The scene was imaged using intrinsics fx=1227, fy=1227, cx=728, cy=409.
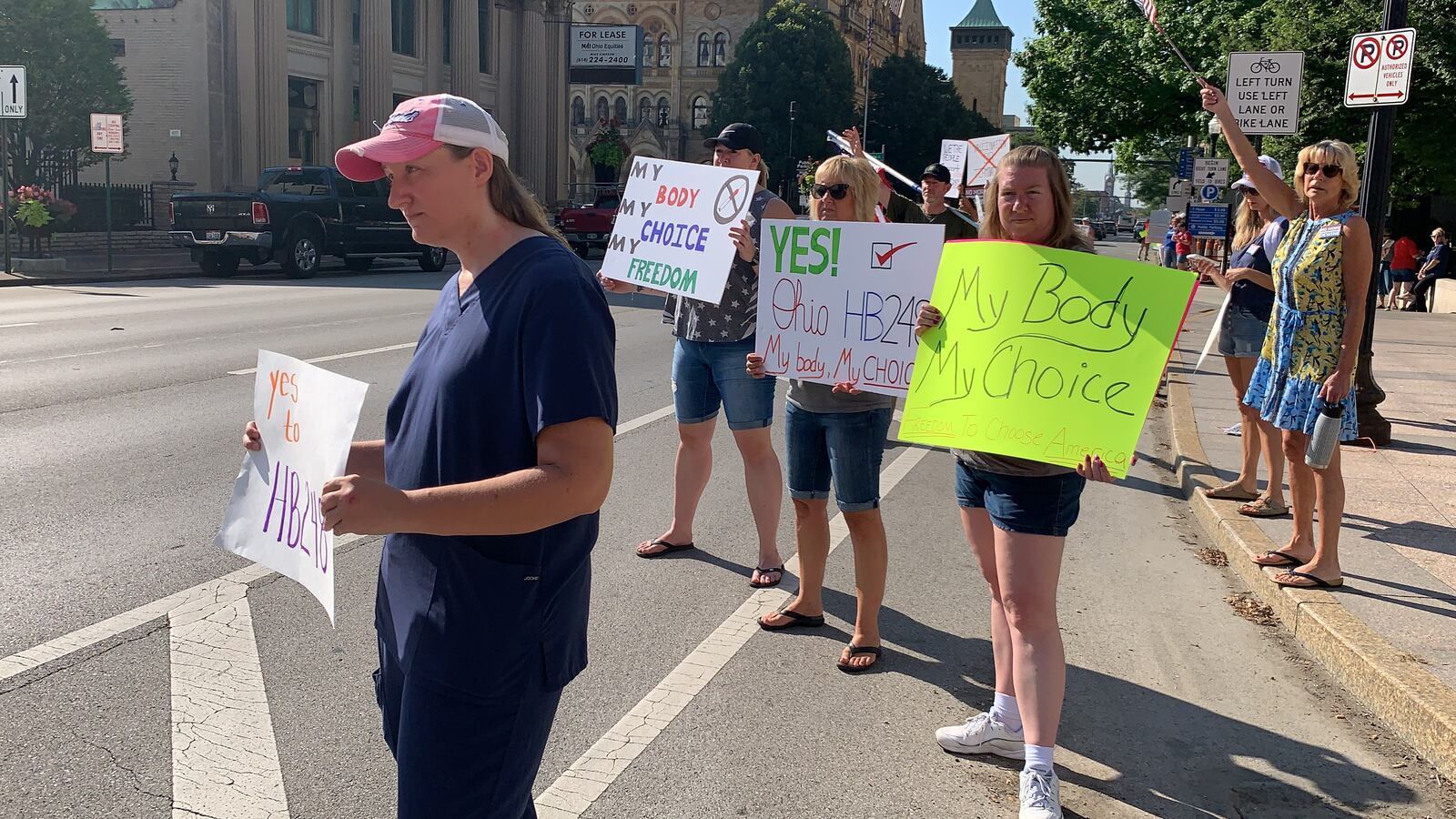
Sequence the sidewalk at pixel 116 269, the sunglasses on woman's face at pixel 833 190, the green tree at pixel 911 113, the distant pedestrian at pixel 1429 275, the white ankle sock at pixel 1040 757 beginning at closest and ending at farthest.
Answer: the white ankle sock at pixel 1040 757 < the sunglasses on woman's face at pixel 833 190 < the sidewalk at pixel 116 269 < the distant pedestrian at pixel 1429 275 < the green tree at pixel 911 113

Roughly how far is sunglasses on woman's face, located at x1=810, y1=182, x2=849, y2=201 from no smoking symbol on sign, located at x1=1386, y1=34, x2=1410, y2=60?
6128mm

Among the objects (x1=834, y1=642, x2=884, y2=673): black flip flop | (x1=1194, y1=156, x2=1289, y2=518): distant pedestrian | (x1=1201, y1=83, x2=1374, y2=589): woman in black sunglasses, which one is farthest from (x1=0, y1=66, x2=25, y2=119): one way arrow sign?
(x1=1201, y1=83, x2=1374, y2=589): woman in black sunglasses

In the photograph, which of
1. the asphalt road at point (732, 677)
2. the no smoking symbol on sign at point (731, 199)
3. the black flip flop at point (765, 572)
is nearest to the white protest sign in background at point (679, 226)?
the no smoking symbol on sign at point (731, 199)

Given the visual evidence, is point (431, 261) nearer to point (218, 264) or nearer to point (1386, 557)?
point (218, 264)

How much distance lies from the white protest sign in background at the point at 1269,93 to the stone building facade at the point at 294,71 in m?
30.5

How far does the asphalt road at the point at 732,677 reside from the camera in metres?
3.71

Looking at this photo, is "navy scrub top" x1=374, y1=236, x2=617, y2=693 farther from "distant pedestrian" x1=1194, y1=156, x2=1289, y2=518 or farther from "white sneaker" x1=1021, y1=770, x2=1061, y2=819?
"distant pedestrian" x1=1194, y1=156, x2=1289, y2=518

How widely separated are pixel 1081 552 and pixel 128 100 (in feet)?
111

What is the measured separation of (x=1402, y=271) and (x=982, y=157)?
16.8m

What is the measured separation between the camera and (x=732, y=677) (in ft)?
15.1

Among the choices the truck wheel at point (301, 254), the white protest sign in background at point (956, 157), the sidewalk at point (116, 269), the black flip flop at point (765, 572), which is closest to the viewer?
the black flip flop at point (765, 572)

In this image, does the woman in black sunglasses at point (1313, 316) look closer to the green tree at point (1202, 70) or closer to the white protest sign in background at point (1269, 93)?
the white protest sign in background at point (1269, 93)

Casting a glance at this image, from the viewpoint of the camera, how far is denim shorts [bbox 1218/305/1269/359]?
7754 mm

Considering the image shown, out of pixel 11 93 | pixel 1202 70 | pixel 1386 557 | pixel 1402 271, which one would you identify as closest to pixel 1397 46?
pixel 1386 557
